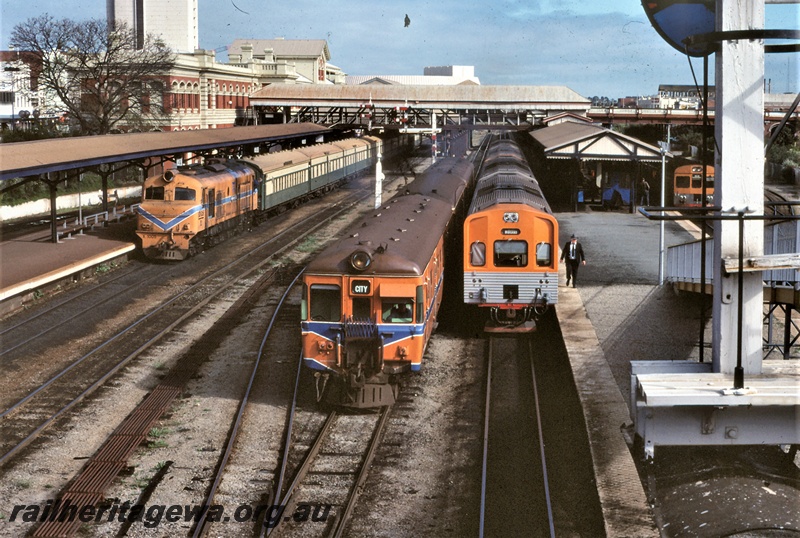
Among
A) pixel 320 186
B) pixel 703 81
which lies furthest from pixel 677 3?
pixel 320 186

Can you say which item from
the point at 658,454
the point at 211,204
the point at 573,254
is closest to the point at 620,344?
the point at 573,254

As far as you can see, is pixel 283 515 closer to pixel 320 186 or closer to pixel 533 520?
pixel 533 520

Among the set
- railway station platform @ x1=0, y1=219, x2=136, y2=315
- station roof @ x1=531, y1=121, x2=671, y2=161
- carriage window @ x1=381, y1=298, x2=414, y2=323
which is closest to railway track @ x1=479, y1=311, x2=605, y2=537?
carriage window @ x1=381, y1=298, x2=414, y2=323

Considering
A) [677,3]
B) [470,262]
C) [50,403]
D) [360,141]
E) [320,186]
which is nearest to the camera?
[677,3]

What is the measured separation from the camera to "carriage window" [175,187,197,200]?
2827 cm

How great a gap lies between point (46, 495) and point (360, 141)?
168 feet

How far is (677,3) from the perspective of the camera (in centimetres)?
748

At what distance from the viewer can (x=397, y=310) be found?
14.7 meters

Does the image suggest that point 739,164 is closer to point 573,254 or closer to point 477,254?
point 477,254

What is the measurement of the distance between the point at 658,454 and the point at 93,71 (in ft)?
161

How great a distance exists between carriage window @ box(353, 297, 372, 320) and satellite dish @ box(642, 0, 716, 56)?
7.85 meters

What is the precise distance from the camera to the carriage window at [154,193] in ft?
93.4

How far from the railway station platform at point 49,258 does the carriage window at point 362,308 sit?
1033 centimetres

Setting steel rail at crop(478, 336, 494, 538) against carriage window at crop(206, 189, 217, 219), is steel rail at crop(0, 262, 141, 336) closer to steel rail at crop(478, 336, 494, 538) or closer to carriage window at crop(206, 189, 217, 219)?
carriage window at crop(206, 189, 217, 219)
